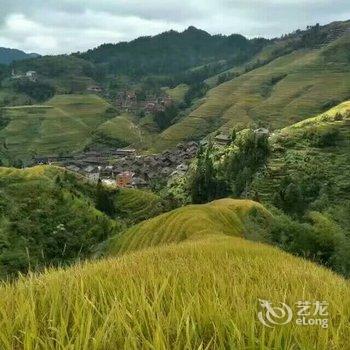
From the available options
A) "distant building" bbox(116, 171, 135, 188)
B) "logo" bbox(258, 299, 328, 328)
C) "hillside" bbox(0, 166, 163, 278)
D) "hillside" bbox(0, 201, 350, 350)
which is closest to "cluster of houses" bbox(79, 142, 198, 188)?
"distant building" bbox(116, 171, 135, 188)

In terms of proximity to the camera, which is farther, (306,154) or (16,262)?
(306,154)

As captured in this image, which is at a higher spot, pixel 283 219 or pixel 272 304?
pixel 272 304

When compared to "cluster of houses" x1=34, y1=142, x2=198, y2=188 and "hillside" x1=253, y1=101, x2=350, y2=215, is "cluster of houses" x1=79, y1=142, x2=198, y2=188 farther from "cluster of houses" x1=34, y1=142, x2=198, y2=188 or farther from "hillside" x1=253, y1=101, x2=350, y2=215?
"hillside" x1=253, y1=101, x2=350, y2=215

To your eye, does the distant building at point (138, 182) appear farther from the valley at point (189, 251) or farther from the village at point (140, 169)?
the valley at point (189, 251)

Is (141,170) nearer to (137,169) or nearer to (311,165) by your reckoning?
(137,169)

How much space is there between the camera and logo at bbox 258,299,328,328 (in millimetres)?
3072

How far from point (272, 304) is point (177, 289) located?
0.71 m

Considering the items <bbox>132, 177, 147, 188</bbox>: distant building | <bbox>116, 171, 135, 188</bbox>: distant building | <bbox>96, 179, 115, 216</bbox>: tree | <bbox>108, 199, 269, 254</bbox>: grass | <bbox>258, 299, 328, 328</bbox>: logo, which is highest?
<bbox>258, 299, 328, 328</bbox>: logo

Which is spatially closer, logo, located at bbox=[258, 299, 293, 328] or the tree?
logo, located at bbox=[258, 299, 293, 328]

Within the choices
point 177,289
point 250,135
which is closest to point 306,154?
point 250,135

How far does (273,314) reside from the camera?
323cm

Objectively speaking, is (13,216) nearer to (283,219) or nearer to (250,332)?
(283,219)

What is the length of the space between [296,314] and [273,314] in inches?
12.0

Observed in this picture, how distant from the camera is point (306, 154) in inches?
4845
